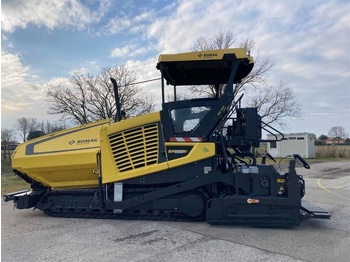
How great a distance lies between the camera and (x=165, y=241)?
4605 mm

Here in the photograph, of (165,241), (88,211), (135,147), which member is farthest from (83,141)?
(165,241)

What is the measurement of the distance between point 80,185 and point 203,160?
2.61m

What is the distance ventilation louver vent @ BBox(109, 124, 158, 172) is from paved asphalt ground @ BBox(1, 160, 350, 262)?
3.57ft

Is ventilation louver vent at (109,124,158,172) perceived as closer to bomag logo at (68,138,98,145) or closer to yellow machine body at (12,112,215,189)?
yellow machine body at (12,112,215,189)

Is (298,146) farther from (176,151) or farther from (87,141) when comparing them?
(87,141)

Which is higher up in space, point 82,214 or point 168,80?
point 168,80

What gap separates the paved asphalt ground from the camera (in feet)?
13.3

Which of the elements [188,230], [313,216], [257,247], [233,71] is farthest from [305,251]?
[233,71]

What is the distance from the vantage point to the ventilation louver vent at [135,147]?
5625 mm

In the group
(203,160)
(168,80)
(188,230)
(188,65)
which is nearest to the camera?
(188,230)

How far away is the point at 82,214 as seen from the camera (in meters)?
6.05

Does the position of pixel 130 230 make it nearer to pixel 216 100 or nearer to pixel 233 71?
pixel 216 100

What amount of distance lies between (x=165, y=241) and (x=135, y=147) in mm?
1829

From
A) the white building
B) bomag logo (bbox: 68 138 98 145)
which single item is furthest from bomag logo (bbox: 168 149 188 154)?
the white building
